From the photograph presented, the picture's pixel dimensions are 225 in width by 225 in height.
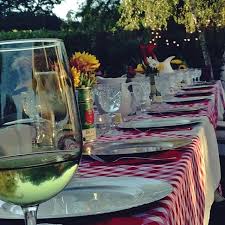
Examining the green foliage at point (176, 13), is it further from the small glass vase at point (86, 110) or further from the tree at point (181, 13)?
the small glass vase at point (86, 110)

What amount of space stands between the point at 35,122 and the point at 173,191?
337mm

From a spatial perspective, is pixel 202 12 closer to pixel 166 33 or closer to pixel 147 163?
pixel 166 33

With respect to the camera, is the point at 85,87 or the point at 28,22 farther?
the point at 28,22

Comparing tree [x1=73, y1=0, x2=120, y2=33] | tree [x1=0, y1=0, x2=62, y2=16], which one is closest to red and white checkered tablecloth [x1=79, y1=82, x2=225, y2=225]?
tree [x1=73, y1=0, x2=120, y2=33]

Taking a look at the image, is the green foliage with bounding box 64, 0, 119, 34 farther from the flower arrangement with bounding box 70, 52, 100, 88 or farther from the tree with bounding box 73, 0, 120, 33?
the flower arrangement with bounding box 70, 52, 100, 88

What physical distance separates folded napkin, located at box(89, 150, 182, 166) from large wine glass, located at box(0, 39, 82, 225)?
1.82 ft

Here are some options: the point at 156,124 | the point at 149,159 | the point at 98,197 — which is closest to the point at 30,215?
the point at 98,197

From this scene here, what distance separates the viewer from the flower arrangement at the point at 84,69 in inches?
74.0

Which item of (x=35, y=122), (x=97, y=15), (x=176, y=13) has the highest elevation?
(x=35, y=122)

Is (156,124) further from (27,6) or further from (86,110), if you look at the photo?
(27,6)

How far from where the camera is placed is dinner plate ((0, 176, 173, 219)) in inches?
33.4

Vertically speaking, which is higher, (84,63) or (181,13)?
(84,63)

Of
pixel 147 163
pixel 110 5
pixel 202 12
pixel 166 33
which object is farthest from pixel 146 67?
pixel 110 5

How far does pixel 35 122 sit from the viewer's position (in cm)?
75
